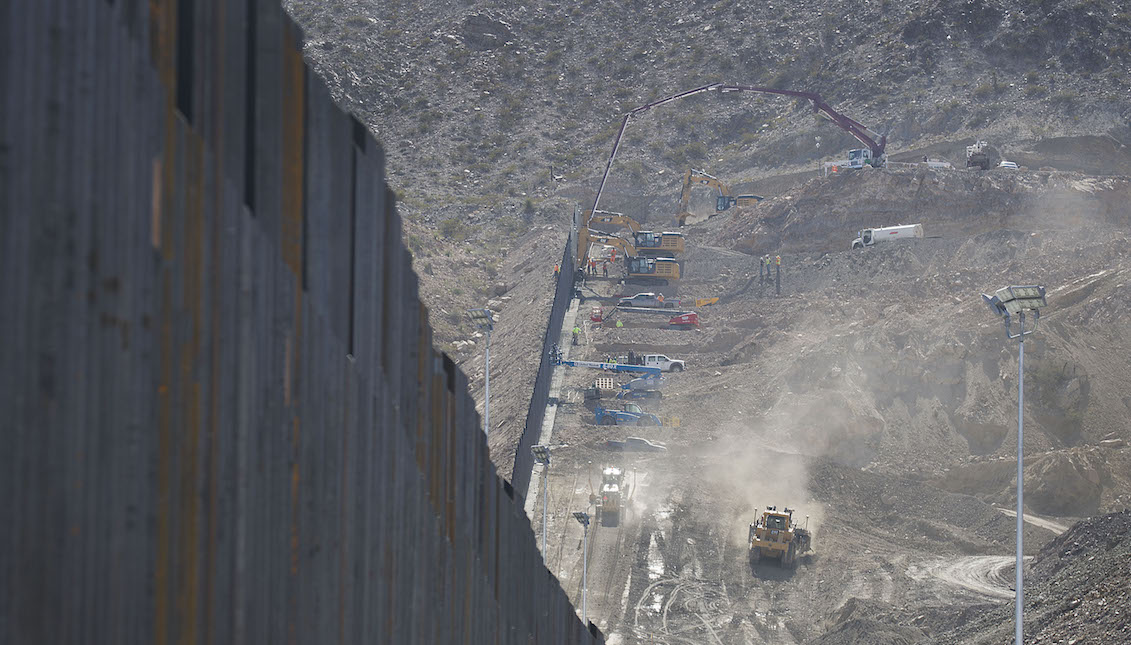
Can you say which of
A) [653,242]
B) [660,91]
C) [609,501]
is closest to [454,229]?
[653,242]

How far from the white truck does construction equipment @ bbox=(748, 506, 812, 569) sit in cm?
2534

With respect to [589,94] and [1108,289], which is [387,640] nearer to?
[1108,289]

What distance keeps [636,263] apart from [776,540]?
Result: 85.6 feet

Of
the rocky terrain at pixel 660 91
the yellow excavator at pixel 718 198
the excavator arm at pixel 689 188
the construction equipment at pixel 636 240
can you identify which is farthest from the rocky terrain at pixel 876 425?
the rocky terrain at pixel 660 91

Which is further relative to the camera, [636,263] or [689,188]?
[689,188]

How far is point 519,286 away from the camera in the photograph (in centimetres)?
6588

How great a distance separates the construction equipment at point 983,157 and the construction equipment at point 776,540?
33.1 m

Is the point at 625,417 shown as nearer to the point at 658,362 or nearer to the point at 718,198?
the point at 658,362

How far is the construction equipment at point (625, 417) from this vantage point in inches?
1874

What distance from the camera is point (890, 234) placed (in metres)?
59.2

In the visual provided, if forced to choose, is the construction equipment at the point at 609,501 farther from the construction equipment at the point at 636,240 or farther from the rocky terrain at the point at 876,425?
the construction equipment at the point at 636,240

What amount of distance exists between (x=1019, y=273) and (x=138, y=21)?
53.0 meters

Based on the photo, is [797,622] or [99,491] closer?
[99,491]

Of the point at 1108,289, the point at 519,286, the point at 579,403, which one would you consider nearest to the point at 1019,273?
the point at 1108,289
